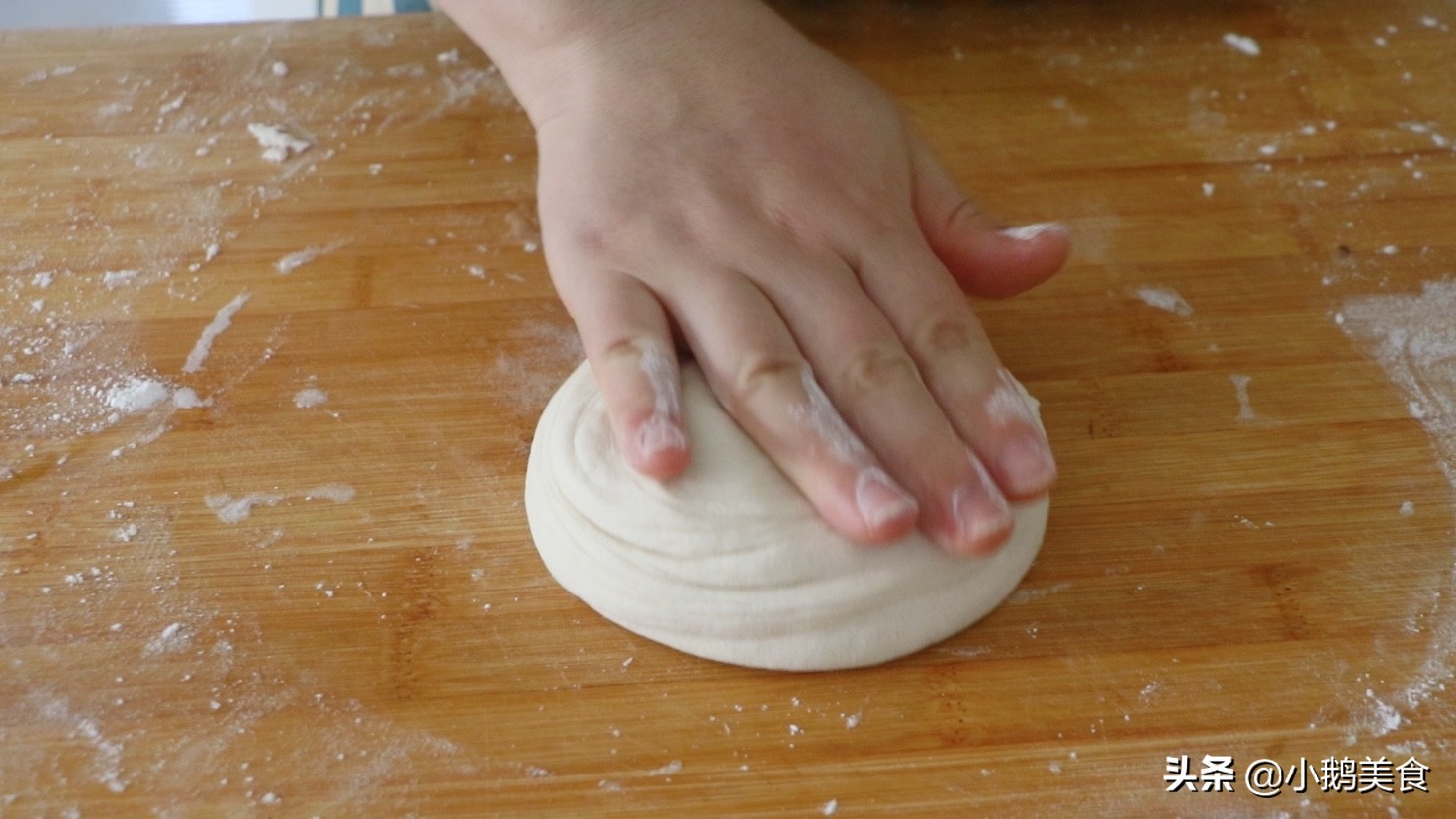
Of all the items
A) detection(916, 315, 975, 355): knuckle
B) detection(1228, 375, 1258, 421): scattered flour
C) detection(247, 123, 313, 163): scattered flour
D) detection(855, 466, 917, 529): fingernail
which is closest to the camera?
detection(855, 466, 917, 529): fingernail

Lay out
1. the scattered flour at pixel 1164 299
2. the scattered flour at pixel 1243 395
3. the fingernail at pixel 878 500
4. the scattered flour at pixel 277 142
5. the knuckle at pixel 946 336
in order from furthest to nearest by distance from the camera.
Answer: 1. the scattered flour at pixel 277 142
2. the scattered flour at pixel 1164 299
3. the scattered flour at pixel 1243 395
4. the knuckle at pixel 946 336
5. the fingernail at pixel 878 500

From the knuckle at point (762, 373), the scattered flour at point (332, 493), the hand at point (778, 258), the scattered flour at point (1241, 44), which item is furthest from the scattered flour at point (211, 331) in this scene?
the scattered flour at point (1241, 44)

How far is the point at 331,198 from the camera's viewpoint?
1430 millimetres

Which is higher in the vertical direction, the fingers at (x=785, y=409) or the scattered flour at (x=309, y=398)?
Answer: the fingers at (x=785, y=409)

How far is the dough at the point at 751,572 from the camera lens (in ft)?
3.18

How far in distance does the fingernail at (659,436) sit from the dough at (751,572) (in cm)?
4

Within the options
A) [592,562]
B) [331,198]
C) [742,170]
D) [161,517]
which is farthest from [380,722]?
[331,198]

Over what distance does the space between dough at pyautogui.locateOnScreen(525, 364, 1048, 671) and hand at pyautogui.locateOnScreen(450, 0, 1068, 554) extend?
3 centimetres

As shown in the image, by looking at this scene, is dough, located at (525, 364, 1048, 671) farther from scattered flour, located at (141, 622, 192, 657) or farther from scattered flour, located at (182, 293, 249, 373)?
scattered flour, located at (182, 293, 249, 373)

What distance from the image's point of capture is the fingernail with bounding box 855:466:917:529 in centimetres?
93

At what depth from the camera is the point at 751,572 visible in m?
0.97

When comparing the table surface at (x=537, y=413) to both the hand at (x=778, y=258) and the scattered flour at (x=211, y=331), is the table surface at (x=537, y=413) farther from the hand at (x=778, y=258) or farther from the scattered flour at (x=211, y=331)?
the hand at (x=778, y=258)

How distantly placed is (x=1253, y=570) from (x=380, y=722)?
29.0 inches

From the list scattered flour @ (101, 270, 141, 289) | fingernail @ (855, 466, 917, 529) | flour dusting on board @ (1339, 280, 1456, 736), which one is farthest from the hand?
scattered flour @ (101, 270, 141, 289)
